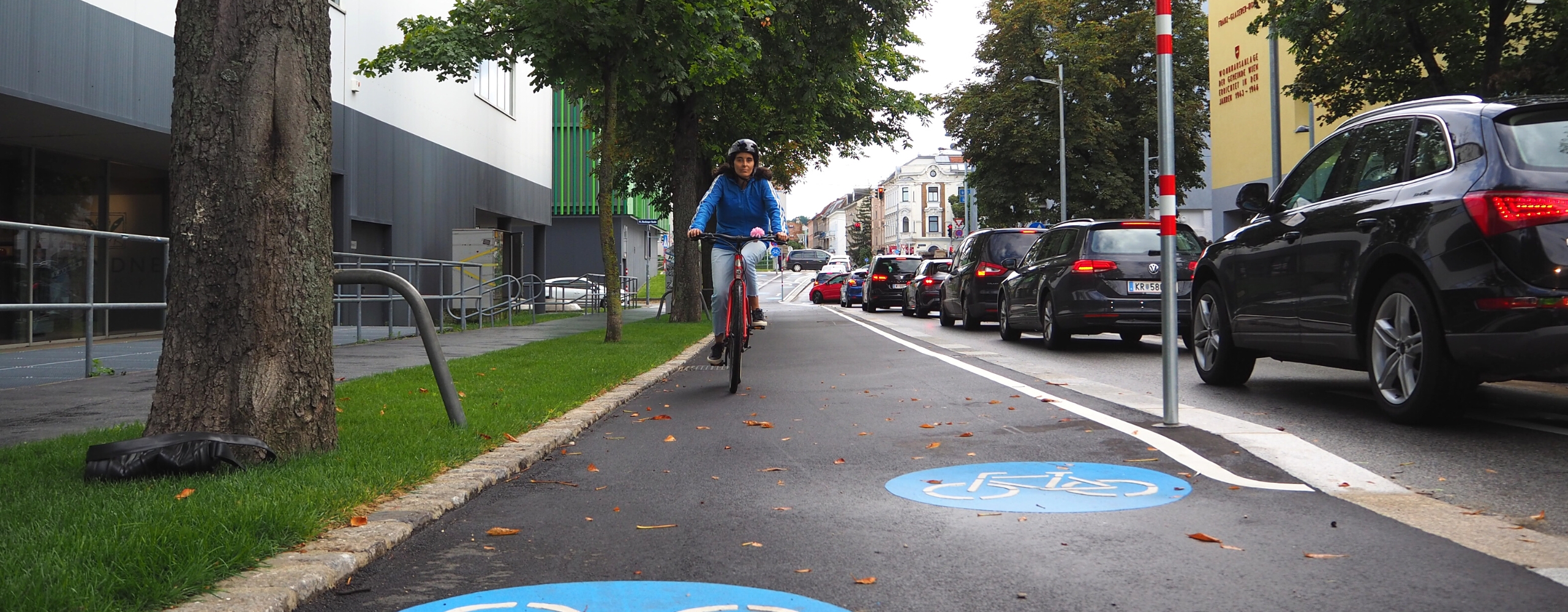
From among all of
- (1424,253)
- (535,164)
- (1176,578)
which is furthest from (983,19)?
(1176,578)

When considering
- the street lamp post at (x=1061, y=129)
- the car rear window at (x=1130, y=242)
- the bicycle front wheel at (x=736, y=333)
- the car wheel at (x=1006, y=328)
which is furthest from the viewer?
the street lamp post at (x=1061, y=129)

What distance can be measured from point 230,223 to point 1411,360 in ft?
18.7

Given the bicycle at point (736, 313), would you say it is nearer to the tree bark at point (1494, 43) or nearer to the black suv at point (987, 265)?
the black suv at point (987, 265)

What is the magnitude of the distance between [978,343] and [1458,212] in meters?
10.1

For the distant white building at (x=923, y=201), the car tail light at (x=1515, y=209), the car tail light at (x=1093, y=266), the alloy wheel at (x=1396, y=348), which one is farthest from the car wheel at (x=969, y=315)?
the distant white building at (x=923, y=201)

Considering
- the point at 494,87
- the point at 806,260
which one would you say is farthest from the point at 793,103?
the point at 806,260

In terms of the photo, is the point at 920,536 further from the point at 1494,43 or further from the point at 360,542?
the point at 1494,43

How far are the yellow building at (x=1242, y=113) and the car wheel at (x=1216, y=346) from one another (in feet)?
93.4

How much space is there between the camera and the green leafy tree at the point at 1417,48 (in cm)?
1551

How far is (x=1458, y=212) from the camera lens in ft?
19.0

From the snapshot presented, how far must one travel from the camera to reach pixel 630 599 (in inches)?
131

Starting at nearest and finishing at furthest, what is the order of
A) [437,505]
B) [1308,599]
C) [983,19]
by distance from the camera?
[1308,599] → [437,505] → [983,19]

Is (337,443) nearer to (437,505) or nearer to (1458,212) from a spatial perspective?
(437,505)

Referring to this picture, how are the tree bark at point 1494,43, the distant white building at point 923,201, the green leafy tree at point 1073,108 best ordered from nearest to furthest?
the tree bark at point 1494,43 → the green leafy tree at point 1073,108 → the distant white building at point 923,201
